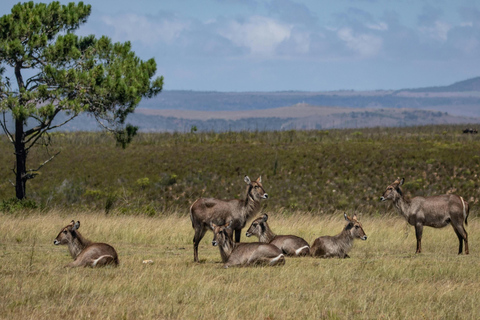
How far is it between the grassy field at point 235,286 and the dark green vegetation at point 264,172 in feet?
64.4

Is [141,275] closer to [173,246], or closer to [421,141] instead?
[173,246]

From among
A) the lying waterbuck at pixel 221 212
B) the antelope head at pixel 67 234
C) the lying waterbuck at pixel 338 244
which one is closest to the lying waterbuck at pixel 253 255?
the lying waterbuck at pixel 221 212

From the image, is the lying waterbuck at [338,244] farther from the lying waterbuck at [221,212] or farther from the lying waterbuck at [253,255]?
the lying waterbuck at [253,255]

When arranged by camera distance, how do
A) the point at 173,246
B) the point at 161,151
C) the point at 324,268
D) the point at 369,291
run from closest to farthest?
the point at 369,291 → the point at 324,268 → the point at 173,246 → the point at 161,151

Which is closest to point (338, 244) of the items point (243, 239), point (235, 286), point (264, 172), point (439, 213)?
point (439, 213)

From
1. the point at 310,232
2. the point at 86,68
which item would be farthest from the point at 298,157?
the point at 310,232

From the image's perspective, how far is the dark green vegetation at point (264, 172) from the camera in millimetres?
40938

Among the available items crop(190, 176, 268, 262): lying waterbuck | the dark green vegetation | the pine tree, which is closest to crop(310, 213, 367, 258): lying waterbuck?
crop(190, 176, 268, 262): lying waterbuck

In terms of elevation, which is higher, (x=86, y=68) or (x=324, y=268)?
(x=86, y=68)

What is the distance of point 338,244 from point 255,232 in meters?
2.21

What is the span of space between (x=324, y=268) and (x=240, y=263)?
1.85m

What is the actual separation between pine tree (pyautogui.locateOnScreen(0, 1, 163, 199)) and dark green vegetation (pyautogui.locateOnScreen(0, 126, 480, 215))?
912 cm

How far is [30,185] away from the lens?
4656cm

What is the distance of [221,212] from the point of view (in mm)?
15648
